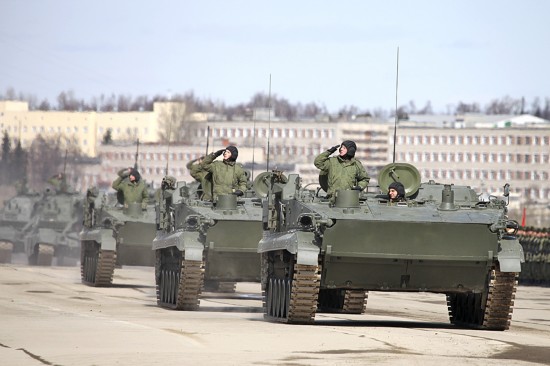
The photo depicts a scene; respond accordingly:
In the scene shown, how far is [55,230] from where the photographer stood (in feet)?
176

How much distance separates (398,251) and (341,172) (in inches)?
89.9

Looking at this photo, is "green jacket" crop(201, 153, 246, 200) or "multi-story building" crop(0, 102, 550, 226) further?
"multi-story building" crop(0, 102, 550, 226)

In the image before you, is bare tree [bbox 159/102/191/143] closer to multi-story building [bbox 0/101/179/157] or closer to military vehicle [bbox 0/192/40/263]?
multi-story building [bbox 0/101/179/157]

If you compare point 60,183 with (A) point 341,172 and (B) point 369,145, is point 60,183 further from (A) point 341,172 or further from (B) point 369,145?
(B) point 369,145

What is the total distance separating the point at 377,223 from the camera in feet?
78.5

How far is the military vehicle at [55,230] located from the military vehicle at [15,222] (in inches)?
21.4

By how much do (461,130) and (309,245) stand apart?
157m

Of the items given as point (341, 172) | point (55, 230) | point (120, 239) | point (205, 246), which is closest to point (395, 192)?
point (341, 172)

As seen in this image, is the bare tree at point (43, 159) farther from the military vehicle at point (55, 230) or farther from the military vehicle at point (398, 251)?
the military vehicle at point (398, 251)

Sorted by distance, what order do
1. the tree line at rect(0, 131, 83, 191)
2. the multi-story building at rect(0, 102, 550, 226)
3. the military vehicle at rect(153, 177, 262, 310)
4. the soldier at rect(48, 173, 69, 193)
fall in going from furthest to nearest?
1. the multi-story building at rect(0, 102, 550, 226)
2. the tree line at rect(0, 131, 83, 191)
3. the soldier at rect(48, 173, 69, 193)
4. the military vehicle at rect(153, 177, 262, 310)

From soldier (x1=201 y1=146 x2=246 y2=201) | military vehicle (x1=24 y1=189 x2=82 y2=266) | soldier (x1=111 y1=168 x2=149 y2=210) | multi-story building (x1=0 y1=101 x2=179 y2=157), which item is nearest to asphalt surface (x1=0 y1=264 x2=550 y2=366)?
soldier (x1=201 y1=146 x2=246 y2=201)

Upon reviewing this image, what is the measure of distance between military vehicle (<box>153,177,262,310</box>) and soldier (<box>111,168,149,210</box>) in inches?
369

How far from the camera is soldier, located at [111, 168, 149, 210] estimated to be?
134ft

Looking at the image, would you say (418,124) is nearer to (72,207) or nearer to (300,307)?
(72,207)
